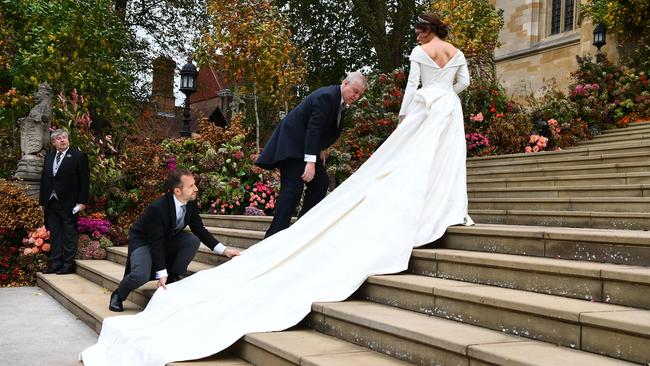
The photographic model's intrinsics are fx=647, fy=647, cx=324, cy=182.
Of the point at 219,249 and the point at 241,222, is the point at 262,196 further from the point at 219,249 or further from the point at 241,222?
the point at 219,249

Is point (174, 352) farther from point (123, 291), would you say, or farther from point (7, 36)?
point (7, 36)

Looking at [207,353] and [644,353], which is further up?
[644,353]

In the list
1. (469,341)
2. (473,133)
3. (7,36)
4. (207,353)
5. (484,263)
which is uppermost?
(7,36)

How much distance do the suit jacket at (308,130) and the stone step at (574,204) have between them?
9.16ft

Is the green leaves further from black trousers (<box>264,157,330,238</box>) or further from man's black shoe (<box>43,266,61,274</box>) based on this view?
black trousers (<box>264,157,330,238</box>)

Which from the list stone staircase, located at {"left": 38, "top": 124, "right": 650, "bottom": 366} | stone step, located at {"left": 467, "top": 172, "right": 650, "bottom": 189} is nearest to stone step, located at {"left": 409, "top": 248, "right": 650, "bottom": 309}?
stone staircase, located at {"left": 38, "top": 124, "right": 650, "bottom": 366}

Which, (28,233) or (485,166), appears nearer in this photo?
(28,233)

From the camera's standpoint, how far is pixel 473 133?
14125 millimetres

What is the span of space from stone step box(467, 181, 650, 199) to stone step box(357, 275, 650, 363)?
3.72 m

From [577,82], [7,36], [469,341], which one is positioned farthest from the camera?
[577,82]

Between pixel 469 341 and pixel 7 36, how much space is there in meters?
13.4

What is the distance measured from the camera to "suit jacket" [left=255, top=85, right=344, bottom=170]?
5.91 meters

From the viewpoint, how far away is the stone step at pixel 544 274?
11.3ft

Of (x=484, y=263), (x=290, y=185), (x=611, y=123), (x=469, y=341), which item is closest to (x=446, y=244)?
(x=484, y=263)
